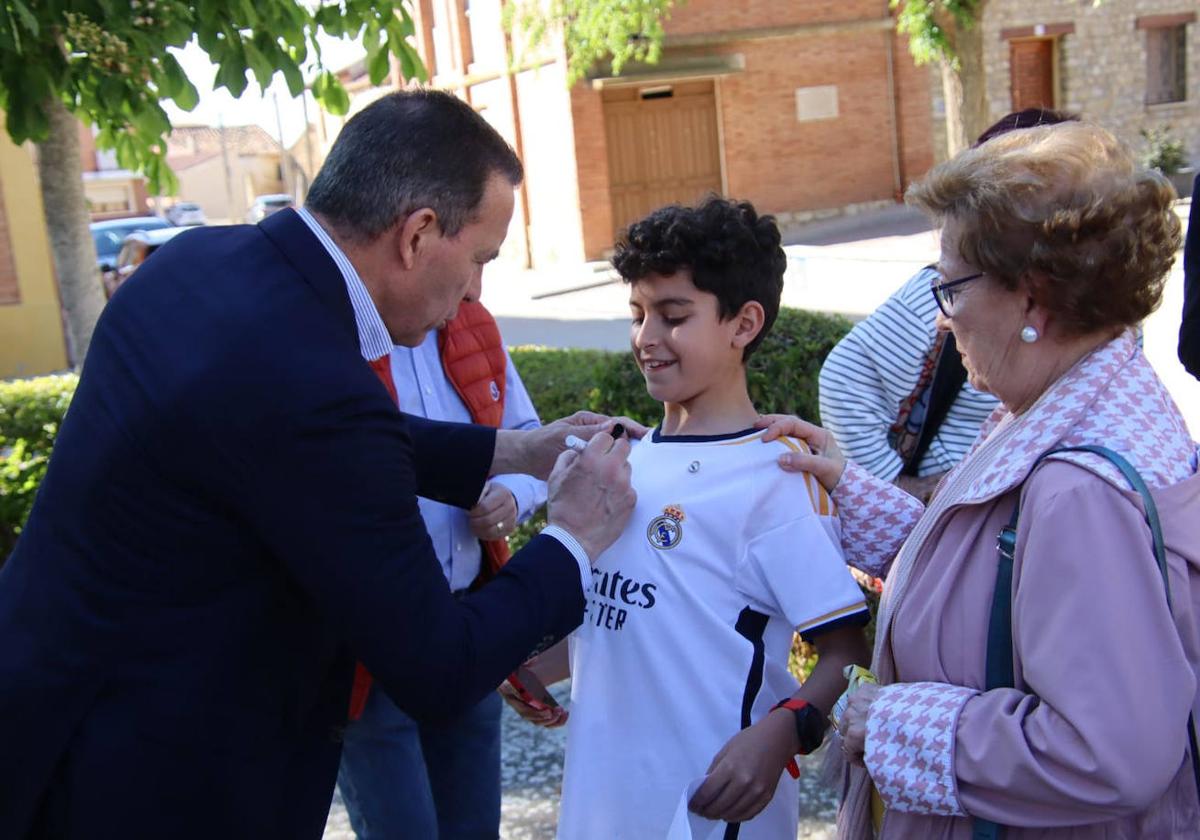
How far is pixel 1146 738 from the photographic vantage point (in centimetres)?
149

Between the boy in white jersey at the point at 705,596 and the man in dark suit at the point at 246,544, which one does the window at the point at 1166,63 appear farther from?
the man in dark suit at the point at 246,544

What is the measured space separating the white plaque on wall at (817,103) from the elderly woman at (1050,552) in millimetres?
22047

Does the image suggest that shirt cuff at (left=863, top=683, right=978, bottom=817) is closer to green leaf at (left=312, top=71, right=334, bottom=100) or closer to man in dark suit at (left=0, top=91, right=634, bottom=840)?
man in dark suit at (left=0, top=91, right=634, bottom=840)

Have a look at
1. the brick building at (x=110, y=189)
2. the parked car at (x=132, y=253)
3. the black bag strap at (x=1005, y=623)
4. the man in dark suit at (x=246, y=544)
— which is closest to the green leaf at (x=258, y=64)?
the man in dark suit at (x=246, y=544)

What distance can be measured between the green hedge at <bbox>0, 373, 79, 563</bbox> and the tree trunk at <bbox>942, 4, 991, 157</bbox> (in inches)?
368

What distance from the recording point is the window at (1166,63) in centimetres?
2573

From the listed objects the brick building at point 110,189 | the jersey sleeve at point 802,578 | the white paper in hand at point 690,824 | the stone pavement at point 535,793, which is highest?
the brick building at point 110,189

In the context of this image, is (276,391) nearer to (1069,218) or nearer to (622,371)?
(1069,218)

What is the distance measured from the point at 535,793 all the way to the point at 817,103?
20.8 m

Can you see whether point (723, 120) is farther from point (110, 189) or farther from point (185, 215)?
point (110, 189)

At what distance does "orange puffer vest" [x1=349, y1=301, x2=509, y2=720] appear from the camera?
2.98 metres

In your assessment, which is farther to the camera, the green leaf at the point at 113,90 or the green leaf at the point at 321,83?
the green leaf at the point at 321,83

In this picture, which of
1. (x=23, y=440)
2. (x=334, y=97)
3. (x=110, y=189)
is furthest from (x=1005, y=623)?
(x=110, y=189)

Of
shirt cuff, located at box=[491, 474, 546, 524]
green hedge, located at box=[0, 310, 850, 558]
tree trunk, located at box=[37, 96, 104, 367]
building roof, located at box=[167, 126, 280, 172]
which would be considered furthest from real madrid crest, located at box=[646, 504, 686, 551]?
building roof, located at box=[167, 126, 280, 172]
